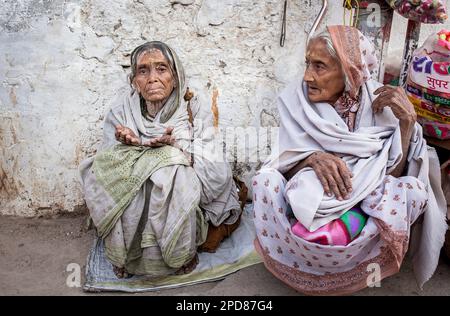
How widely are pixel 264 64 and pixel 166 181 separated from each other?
1.44 m

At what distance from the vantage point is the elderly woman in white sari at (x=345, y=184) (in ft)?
8.68

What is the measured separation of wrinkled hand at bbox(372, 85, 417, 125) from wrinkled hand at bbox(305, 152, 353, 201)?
424 mm

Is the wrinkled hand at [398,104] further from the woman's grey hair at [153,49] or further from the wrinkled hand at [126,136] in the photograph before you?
the wrinkled hand at [126,136]

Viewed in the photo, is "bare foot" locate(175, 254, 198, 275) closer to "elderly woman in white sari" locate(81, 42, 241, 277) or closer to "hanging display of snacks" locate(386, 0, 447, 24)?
"elderly woman in white sari" locate(81, 42, 241, 277)

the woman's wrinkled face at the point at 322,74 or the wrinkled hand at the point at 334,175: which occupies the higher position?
the woman's wrinkled face at the point at 322,74

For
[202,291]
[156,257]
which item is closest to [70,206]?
[156,257]

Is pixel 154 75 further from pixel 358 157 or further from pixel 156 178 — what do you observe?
pixel 358 157

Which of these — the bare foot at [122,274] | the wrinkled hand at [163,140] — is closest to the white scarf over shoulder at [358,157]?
the wrinkled hand at [163,140]

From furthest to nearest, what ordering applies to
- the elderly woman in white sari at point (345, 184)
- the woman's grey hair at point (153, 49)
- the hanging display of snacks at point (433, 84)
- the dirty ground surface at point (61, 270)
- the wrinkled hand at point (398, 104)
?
the woman's grey hair at point (153, 49)
the hanging display of snacks at point (433, 84)
the dirty ground surface at point (61, 270)
the wrinkled hand at point (398, 104)
the elderly woman in white sari at point (345, 184)

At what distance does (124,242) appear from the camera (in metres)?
3.12

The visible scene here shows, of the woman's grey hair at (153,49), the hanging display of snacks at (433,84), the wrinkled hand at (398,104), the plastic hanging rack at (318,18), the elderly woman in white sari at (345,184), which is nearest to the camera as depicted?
the elderly woman in white sari at (345,184)

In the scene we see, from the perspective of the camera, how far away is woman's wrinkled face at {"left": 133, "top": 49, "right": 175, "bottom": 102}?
326cm

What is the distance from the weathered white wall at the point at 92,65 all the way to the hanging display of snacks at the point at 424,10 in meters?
0.60

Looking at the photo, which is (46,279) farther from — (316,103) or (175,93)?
(316,103)
